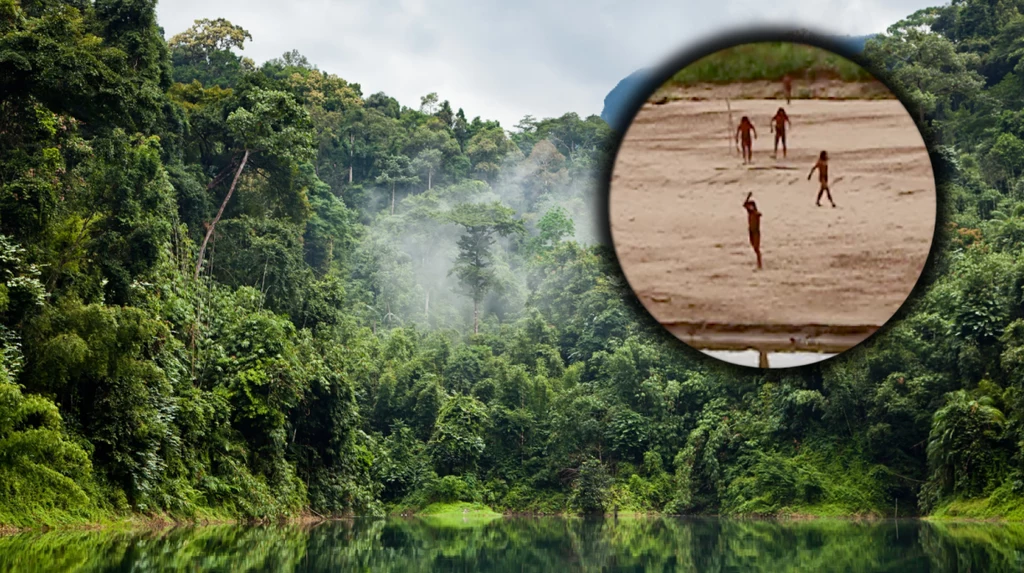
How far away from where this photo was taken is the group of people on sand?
1.25m

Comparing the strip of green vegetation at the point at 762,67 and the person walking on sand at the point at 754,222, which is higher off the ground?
the strip of green vegetation at the point at 762,67

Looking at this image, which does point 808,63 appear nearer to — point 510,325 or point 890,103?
point 890,103

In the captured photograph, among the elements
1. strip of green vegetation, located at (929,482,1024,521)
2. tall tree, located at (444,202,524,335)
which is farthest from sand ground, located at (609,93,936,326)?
tall tree, located at (444,202,524,335)

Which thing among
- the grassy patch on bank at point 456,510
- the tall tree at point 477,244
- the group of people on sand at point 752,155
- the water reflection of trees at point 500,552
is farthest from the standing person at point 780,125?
the tall tree at point 477,244

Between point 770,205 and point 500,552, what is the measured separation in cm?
812

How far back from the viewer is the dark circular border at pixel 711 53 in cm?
131

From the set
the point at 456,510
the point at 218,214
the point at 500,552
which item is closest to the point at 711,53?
the point at 500,552

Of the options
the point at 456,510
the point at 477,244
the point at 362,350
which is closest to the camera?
the point at 456,510

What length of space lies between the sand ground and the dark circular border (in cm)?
3

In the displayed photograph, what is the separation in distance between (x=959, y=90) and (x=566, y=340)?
1297cm

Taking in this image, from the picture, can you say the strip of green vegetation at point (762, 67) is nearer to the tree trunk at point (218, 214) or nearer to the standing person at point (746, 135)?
the standing person at point (746, 135)

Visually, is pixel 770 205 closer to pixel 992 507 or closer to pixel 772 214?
pixel 772 214

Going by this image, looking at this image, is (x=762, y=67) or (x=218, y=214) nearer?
(x=762, y=67)

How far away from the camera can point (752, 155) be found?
1.29 metres
